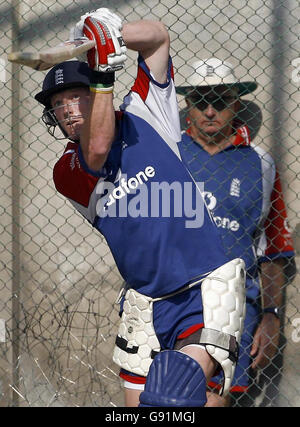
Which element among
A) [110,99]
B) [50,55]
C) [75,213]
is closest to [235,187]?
[75,213]

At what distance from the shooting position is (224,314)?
3.04 m

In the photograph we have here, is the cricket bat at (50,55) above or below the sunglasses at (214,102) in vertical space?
above

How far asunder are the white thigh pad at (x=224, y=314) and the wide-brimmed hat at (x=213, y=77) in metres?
1.68

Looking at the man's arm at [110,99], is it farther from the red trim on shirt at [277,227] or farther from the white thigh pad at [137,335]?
the red trim on shirt at [277,227]

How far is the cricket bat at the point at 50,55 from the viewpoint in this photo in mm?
2467

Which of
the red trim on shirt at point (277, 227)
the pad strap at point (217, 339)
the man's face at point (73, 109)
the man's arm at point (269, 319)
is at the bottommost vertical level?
the man's arm at point (269, 319)

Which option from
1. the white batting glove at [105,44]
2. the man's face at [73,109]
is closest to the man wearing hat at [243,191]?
the man's face at [73,109]

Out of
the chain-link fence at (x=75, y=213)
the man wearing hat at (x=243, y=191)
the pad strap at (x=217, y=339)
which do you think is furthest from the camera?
the chain-link fence at (x=75, y=213)

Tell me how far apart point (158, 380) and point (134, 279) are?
1.67 ft
